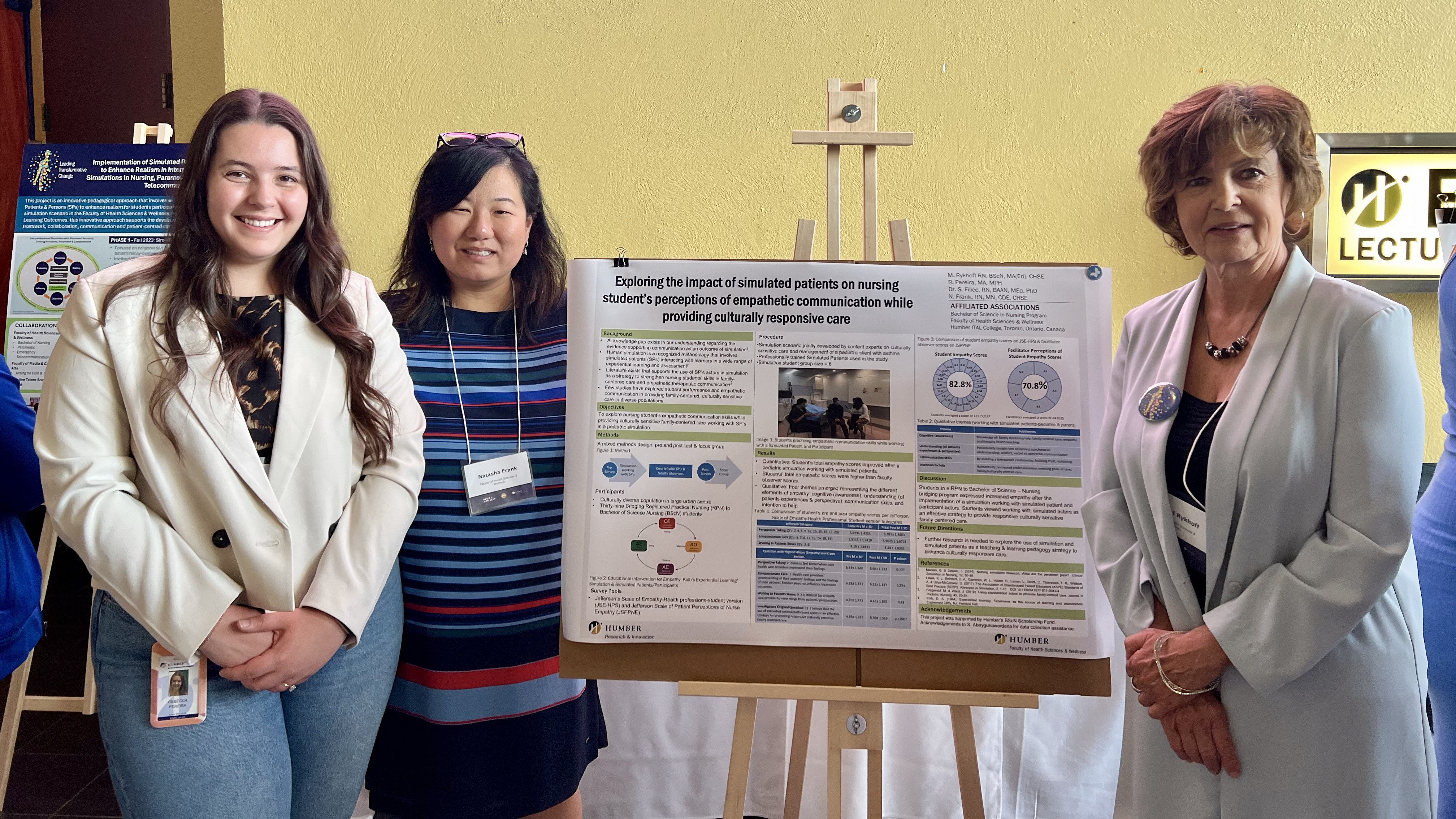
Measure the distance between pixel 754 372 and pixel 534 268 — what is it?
595 mm

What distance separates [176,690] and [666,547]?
2.44 ft

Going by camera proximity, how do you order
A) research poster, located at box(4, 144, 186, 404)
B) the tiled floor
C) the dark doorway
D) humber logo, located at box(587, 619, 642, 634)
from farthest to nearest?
1. the dark doorway
2. the tiled floor
3. research poster, located at box(4, 144, 186, 404)
4. humber logo, located at box(587, 619, 642, 634)

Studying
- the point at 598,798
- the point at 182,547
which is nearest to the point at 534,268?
the point at 182,547

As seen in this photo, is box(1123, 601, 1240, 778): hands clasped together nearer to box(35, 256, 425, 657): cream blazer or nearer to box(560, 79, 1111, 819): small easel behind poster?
box(560, 79, 1111, 819): small easel behind poster

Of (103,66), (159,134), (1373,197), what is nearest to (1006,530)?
(1373,197)

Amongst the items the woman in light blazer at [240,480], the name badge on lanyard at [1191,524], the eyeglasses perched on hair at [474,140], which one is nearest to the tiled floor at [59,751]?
the woman in light blazer at [240,480]

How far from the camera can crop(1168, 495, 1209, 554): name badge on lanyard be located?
1274 millimetres

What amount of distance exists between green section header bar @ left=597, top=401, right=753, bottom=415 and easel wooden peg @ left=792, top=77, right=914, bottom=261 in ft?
1.20

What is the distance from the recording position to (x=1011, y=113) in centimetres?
250

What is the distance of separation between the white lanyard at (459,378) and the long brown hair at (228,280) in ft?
0.60

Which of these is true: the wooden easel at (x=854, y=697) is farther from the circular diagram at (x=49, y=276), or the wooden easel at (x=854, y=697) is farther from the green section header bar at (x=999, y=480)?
the circular diagram at (x=49, y=276)

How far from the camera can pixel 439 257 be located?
5.66 feet

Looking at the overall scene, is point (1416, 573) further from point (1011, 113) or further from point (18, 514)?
point (18, 514)

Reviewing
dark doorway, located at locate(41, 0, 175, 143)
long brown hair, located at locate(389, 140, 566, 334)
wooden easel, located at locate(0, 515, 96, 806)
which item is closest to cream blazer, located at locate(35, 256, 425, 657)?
long brown hair, located at locate(389, 140, 566, 334)
